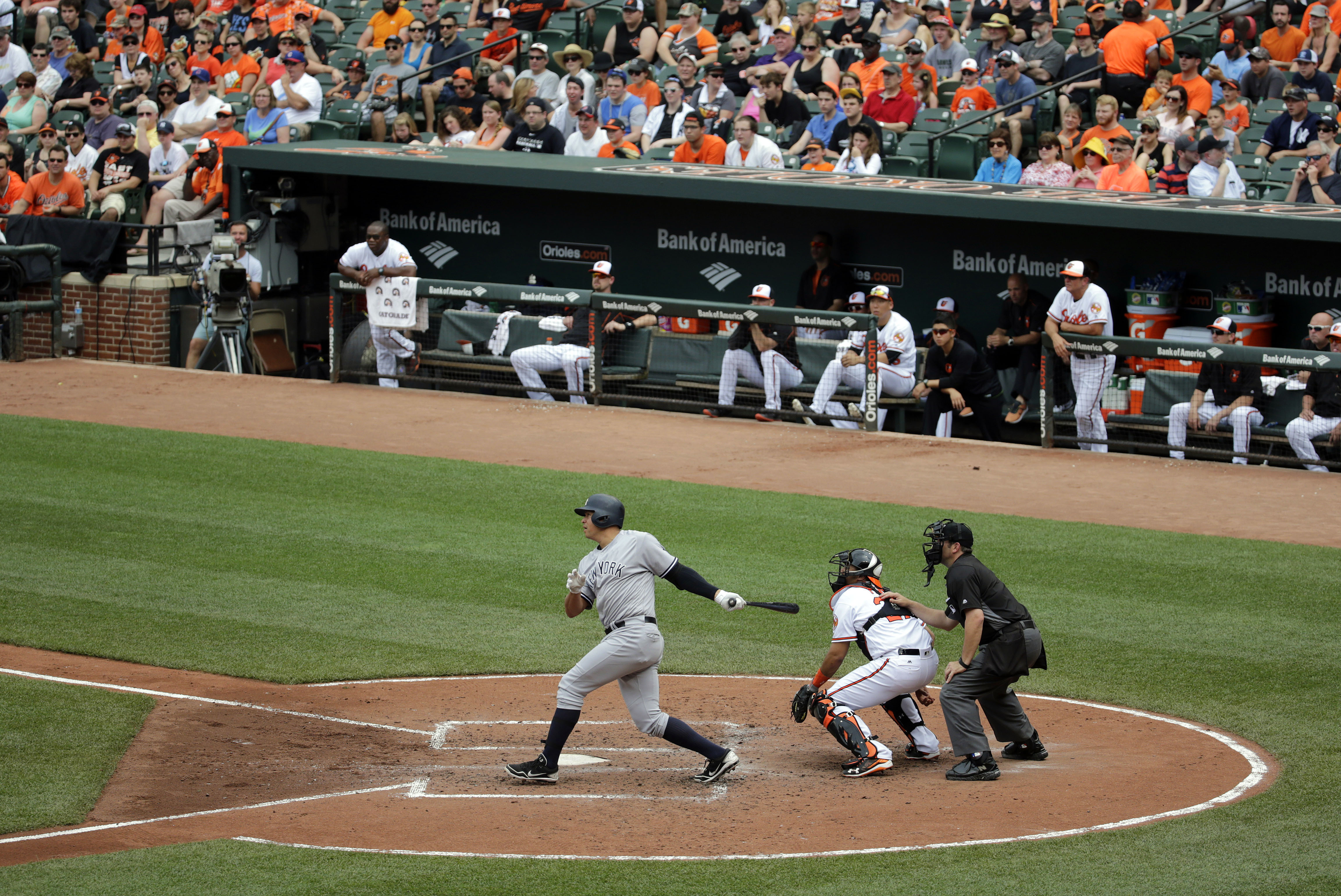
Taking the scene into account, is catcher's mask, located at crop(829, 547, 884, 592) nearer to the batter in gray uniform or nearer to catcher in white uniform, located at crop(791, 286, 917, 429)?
the batter in gray uniform

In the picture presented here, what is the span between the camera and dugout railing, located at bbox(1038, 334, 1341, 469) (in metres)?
13.3

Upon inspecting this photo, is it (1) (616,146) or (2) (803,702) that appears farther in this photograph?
(1) (616,146)

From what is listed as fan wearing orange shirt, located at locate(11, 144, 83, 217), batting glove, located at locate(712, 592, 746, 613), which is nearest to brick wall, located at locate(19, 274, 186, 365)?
fan wearing orange shirt, located at locate(11, 144, 83, 217)

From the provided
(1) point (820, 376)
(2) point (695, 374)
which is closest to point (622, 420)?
(2) point (695, 374)

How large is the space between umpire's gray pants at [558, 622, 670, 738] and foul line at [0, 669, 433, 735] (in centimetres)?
119

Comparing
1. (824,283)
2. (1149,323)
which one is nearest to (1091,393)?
(1149,323)

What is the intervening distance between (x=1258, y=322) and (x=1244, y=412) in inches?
68.0

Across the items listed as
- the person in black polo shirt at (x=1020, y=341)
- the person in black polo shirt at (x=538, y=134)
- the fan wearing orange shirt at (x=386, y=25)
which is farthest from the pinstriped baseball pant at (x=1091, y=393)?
the fan wearing orange shirt at (x=386, y=25)

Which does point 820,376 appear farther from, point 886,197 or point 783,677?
point 783,677

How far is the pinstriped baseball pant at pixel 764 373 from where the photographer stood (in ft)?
51.1

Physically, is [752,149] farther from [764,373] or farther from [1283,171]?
[1283,171]

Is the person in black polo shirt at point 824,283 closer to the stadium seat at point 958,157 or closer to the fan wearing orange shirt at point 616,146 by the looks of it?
the stadium seat at point 958,157

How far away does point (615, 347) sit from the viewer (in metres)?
16.3

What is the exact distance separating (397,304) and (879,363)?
16.6 feet
